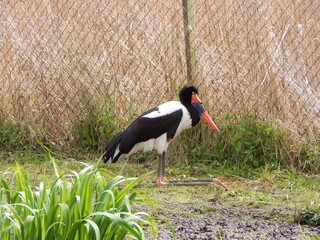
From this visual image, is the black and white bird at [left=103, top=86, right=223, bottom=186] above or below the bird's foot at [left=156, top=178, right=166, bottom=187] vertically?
above

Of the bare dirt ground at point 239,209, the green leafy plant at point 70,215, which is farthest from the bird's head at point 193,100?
the green leafy plant at point 70,215

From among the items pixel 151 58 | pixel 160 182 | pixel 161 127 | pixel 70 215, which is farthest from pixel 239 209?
pixel 151 58

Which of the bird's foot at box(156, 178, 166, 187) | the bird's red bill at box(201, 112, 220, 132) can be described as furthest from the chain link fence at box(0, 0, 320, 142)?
the bird's foot at box(156, 178, 166, 187)

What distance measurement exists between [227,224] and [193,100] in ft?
6.79

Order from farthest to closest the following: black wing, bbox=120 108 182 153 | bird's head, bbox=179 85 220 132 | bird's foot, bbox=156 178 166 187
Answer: bird's head, bbox=179 85 220 132, black wing, bbox=120 108 182 153, bird's foot, bbox=156 178 166 187

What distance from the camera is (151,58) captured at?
7.26m

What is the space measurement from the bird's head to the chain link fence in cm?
43

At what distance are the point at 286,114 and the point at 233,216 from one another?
2.05 meters

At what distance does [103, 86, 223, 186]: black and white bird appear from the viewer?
251 inches

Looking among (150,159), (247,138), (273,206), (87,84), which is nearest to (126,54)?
(87,84)

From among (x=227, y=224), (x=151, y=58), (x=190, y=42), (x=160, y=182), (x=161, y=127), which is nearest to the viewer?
(x=227, y=224)

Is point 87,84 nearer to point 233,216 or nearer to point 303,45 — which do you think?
point 303,45

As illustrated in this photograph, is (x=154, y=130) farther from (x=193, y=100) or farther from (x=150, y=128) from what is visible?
(x=193, y=100)

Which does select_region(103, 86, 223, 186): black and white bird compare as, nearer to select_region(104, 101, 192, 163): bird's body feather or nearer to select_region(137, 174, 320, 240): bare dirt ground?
select_region(104, 101, 192, 163): bird's body feather
